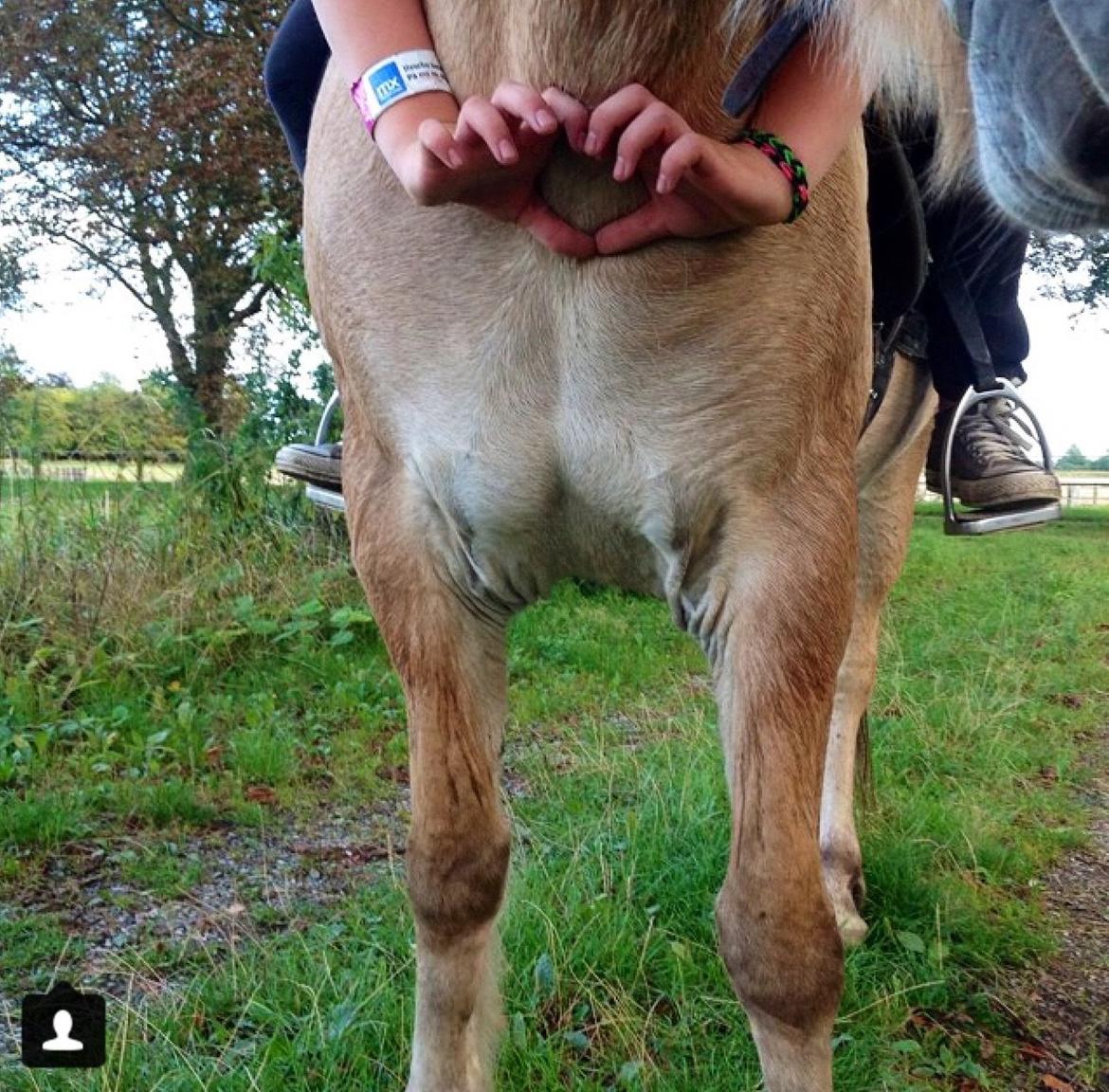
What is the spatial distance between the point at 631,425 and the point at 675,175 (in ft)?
1.21

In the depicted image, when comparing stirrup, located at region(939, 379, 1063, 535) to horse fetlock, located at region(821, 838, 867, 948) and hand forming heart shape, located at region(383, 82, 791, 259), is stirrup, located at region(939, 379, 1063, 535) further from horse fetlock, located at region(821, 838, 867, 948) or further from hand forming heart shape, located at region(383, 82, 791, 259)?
hand forming heart shape, located at region(383, 82, 791, 259)

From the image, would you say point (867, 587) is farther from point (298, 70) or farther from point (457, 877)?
point (298, 70)

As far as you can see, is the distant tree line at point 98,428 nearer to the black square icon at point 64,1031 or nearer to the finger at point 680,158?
the black square icon at point 64,1031

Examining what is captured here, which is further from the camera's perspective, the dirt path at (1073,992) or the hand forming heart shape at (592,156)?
the dirt path at (1073,992)

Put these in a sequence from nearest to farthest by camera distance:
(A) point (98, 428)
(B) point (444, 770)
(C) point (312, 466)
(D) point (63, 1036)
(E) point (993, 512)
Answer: (B) point (444, 770) < (D) point (63, 1036) < (C) point (312, 466) < (E) point (993, 512) < (A) point (98, 428)

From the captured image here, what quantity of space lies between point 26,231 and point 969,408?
12.0m

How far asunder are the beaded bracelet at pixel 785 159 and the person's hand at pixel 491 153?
0.79ft

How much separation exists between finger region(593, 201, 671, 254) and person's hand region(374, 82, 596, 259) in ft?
0.06

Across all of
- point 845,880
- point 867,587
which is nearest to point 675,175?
→ point 845,880

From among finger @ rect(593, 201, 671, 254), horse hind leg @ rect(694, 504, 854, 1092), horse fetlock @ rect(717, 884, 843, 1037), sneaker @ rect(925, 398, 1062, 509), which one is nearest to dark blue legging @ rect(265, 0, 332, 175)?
finger @ rect(593, 201, 671, 254)

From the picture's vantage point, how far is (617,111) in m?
1.32

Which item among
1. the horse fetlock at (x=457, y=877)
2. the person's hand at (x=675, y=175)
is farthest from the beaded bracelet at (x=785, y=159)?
the horse fetlock at (x=457, y=877)

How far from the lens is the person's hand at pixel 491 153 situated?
1313mm

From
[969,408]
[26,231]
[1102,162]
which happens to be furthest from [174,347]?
[1102,162]
